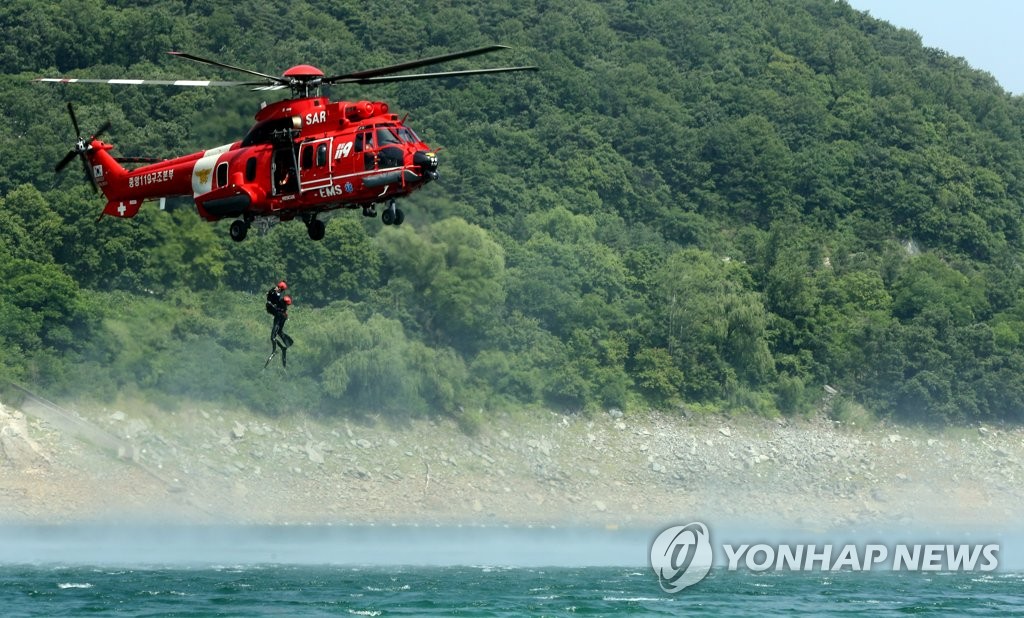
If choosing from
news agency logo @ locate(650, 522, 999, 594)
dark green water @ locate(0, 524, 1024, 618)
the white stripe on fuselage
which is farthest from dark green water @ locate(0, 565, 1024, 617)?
the white stripe on fuselage

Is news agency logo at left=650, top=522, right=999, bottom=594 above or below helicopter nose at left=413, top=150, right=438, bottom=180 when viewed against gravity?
below

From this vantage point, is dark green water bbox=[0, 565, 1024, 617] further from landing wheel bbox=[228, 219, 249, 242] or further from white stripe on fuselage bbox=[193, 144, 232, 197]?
white stripe on fuselage bbox=[193, 144, 232, 197]

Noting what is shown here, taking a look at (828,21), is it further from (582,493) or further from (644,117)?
(582,493)

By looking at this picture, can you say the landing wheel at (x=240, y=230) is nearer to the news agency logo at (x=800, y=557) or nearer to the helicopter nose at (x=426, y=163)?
the helicopter nose at (x=426, y=163)

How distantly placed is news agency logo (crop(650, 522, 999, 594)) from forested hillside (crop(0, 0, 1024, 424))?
59.7 feet

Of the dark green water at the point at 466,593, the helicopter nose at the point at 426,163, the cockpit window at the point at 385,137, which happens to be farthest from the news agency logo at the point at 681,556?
the cockpit window at the point at 385,137

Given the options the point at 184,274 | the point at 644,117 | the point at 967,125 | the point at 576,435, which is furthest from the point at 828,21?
the point at 184,274

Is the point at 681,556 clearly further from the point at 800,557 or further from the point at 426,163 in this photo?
the point at 426,163

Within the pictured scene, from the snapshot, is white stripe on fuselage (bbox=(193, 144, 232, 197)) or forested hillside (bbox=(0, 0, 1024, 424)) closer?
white stripe on fuselage (bbox=(193, 144, 232, 197))

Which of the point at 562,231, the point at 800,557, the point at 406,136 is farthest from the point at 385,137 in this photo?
the point at 562,231

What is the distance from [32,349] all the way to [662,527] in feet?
120

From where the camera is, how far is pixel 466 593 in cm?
5834

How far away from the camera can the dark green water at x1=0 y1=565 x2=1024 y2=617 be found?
2090 inches

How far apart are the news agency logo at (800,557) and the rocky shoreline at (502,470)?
314 inches
